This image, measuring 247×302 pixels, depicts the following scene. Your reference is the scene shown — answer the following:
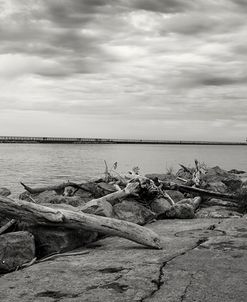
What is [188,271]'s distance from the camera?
5781mm

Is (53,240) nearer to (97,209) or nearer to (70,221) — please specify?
(70,221)

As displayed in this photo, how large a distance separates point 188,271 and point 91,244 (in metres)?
2.35

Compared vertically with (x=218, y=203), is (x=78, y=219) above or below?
above

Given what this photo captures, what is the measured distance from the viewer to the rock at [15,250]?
6.43 m

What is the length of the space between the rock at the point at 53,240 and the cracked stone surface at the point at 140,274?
11.8 inches

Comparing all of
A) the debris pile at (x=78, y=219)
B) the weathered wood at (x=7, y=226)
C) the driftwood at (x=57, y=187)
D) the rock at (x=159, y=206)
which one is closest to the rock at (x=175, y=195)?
the debris pile at (x=78, y=219)

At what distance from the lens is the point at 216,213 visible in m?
11.3

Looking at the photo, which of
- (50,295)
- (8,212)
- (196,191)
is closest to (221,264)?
(50,295)

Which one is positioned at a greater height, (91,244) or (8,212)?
(8,212)

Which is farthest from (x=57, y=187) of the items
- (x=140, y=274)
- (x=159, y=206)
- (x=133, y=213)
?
(x=140, y=274)

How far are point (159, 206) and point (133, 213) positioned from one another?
1512mm

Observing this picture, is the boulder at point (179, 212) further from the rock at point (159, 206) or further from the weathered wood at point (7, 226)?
the weathered wood at point (7, 226)

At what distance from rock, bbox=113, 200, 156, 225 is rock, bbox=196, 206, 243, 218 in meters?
1.64

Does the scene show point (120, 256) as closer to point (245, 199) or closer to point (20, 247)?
point (20, 247)
